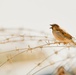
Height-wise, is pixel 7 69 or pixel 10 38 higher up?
pixel 10 38

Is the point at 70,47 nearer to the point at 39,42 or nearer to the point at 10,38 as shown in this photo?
the point at 39,42

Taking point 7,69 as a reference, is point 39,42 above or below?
above

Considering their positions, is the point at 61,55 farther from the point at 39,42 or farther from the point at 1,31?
the point at 1,31

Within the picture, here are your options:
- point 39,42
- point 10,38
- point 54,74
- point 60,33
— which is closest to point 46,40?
point 39,42

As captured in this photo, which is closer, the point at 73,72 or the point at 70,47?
the point at 73,72

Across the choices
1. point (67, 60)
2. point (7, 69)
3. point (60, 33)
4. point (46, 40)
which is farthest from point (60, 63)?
point (60, 33)

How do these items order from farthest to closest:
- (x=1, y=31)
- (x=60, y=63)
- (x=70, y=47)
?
1. (x=1, y=31)
2. (x=70, y=47)
3. (x=60, y=63)

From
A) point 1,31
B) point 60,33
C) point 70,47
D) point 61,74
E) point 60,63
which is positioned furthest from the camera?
point 60,33

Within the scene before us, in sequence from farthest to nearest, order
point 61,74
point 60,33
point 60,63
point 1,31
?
point 60,33, point 1,31, point 60,63, point 61,74

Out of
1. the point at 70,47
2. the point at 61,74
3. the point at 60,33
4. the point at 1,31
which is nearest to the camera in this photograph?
the point at 61,74
